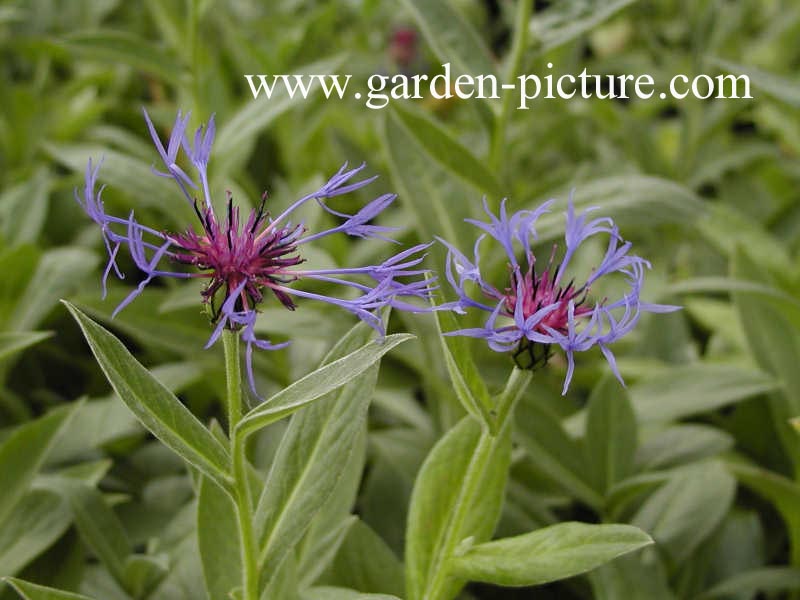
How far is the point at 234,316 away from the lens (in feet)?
1.60

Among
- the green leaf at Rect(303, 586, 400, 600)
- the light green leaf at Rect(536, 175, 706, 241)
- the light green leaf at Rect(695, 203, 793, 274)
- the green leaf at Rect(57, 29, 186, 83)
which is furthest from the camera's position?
the light green leaf at Rect(695, 203, 793, 274)

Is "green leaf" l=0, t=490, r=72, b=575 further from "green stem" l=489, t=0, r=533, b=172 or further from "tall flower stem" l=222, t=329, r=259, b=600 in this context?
"green stem" l=489, t=0, r=533, b=172

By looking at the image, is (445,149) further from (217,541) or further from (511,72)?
(217,541)

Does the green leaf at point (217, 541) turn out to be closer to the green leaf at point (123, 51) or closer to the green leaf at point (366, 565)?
the green leaf at point (366, 565)

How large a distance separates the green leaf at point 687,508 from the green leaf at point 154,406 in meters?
0.52

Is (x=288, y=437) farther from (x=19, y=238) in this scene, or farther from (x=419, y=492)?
(x=19, y=238)

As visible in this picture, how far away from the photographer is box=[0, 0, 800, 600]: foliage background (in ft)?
3.03

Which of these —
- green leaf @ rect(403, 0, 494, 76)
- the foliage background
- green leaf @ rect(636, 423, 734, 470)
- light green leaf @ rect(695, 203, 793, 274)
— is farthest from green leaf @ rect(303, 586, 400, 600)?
light green leaf @ rect(695, 203, 793, 274)

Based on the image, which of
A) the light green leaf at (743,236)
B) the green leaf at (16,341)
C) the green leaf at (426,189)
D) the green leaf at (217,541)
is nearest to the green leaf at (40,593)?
the green leaf at (217,541)

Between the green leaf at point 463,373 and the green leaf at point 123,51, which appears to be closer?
the green leaf at point 463,373

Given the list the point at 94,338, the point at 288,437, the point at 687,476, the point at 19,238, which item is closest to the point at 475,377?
the point at 288,437

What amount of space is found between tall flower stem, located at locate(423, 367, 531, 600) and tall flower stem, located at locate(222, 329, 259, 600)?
0.40 ft

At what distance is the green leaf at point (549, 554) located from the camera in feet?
1.88

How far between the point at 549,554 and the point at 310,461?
163 millimetres
